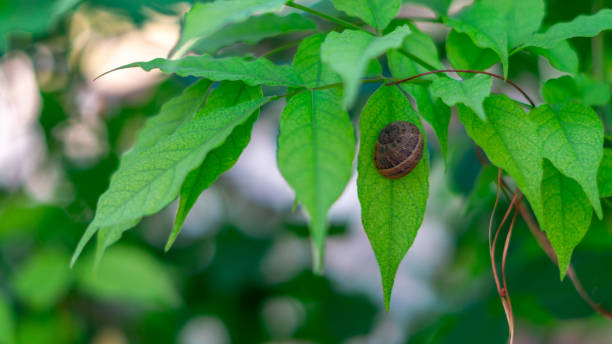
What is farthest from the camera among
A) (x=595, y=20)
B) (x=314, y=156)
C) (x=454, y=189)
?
(x=454, y=189)

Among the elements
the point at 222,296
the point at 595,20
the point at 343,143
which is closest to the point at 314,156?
the point at 343,143

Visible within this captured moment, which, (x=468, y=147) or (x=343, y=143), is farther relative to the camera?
(x=468, y=147)

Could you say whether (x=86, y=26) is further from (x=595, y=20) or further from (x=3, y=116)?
(x=595, y=20)

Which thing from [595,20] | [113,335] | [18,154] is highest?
[595,20]

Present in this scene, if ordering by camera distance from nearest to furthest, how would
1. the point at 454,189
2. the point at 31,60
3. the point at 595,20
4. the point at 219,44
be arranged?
the point at 595,20
the point at 219,44
the point at 454,189
the point at 31,60

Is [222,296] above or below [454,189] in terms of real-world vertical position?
below

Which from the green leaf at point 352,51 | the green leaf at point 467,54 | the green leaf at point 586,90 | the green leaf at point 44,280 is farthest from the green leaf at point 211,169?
the green leaf at point 44,280

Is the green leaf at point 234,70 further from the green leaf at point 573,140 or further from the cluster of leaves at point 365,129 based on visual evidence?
the green leaf at point 573,140
